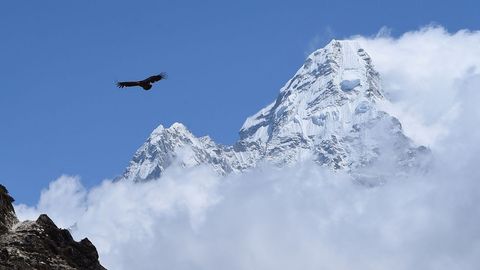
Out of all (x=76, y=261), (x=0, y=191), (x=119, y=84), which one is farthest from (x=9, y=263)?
(x=119, y=84)

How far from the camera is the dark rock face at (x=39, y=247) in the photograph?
34.5m

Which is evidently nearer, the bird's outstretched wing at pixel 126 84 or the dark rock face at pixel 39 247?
the dark rock face at pixel 39 247

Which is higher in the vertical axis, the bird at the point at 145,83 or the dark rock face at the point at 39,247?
the bird at the point at 145,83

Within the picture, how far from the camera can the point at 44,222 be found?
3681cm

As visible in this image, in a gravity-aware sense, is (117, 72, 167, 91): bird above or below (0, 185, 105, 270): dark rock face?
above

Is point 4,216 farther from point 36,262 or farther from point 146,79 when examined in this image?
point 146,79

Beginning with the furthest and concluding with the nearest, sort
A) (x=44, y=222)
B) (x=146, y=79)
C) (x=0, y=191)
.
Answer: (x=146, y=79)
(x=0, y=191)
(x=44, y=222)

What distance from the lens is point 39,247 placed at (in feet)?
117

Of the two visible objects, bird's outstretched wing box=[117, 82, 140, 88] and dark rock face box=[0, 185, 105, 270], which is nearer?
dark rock face box=[0, 185, 105, 270]

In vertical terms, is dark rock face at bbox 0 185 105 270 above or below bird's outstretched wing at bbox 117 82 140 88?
below

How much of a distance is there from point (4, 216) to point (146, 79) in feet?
25.0

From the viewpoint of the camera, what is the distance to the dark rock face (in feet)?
113

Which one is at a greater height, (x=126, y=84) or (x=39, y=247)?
(x=126, y=84)

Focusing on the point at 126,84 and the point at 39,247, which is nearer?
the point at 39,247
